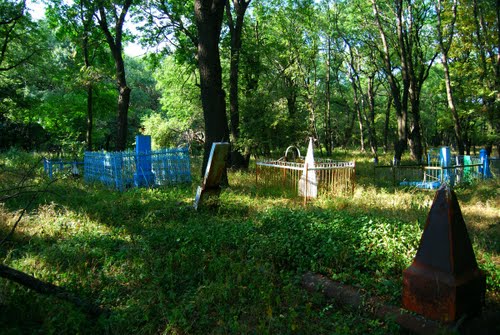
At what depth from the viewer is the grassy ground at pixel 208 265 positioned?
11.4 feet

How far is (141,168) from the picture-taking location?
12.5 meters

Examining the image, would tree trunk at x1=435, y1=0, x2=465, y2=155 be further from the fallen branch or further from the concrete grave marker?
the fallen branch

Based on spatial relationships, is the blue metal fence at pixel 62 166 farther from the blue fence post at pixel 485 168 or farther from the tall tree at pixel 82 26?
the blue fence post at pixel 485 168

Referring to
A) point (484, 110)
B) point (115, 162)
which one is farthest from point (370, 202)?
point (484, 110)

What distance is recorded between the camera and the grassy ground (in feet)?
11.4

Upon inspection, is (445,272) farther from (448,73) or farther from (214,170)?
(448,73)

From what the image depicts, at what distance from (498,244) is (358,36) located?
85.2ft

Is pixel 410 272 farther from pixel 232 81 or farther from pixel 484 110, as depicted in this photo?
pixel 484 110

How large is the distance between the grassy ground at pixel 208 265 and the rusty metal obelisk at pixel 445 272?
41cm

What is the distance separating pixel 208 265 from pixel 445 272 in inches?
114

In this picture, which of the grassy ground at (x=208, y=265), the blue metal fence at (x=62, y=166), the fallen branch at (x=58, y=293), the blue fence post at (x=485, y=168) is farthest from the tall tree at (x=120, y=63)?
the blue fence post at (x=485, y=168)

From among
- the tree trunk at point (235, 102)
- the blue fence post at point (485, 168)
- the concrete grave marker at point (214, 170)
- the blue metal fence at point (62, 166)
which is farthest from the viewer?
the tree trunk at point (235, 102)

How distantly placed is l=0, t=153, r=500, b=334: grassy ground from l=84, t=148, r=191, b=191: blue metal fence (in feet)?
14.2

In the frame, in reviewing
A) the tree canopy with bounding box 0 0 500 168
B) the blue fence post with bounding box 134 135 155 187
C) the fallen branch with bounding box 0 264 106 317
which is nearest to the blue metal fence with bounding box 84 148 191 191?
the blue fence post with bounding box 134 135 155 187
